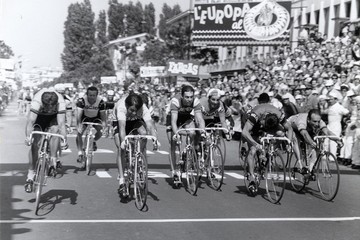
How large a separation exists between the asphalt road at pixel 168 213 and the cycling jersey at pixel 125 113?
1255mm

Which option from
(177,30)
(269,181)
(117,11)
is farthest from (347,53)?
(117,11)

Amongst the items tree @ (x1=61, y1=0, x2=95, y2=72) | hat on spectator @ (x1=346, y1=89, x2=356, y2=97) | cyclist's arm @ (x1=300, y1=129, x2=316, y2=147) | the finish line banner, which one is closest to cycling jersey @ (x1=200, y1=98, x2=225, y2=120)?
cyclist's arm @ (x1=300, y1=129, x2=316, y2=147)

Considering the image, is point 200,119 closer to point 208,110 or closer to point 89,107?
point 208,110

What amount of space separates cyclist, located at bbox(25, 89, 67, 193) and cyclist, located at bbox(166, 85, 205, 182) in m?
1.95

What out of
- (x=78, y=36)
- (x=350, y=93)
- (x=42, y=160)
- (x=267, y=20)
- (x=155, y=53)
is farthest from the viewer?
(x=78, y=36)

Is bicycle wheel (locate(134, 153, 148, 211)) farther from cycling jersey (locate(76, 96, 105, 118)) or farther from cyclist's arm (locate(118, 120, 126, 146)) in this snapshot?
cycling jersey (locate(76, 96, 105, 118))

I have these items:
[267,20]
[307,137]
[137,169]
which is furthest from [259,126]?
[267,20]

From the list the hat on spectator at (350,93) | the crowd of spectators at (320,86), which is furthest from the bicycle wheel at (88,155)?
the hat on spectator at (350,93)

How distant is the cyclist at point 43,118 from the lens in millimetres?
9398

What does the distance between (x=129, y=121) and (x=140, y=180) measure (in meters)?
1.28

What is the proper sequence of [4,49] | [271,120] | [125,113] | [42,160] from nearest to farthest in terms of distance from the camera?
[4,49] → [42,160] → [125,113] → [271,120]

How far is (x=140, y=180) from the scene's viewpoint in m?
8.75

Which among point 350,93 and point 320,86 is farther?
point 320,86

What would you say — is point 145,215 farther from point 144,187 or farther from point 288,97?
point 288,97
